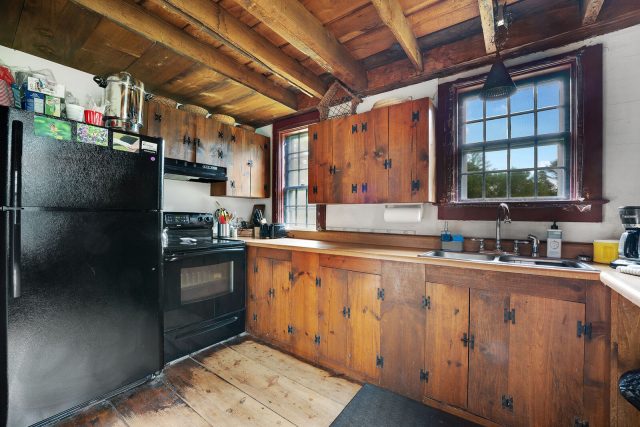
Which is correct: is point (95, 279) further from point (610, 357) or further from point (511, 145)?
point (511, 145)

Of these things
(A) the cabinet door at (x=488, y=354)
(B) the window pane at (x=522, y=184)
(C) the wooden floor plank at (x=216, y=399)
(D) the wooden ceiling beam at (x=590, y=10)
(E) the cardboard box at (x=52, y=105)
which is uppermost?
(D) the wooden ceiling beam at (x=590, y=10)

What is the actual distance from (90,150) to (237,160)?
69.0 inches

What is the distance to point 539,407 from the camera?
1.58 metres

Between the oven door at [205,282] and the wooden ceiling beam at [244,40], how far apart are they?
1813mm

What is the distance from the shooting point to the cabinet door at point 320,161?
2883mm

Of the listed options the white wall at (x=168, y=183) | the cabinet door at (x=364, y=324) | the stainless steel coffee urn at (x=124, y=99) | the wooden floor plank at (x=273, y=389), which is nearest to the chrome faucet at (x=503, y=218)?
the cabinet door at (x=364, y=324)

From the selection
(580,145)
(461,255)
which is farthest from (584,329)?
(580,145)

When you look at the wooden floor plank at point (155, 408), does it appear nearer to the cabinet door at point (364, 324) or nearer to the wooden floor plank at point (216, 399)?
the wooden floor plank at point (216, 399)

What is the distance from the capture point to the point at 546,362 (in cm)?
156

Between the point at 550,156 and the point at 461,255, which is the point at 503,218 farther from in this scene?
the point at 550,156

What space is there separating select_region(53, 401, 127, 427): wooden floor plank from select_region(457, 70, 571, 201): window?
10.2ft

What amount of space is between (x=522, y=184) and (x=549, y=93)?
73cm

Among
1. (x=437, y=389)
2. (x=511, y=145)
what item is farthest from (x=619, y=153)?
(x=437, y=389)

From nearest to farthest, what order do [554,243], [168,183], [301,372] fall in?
[554,243] < [301,372] < [168,183]
